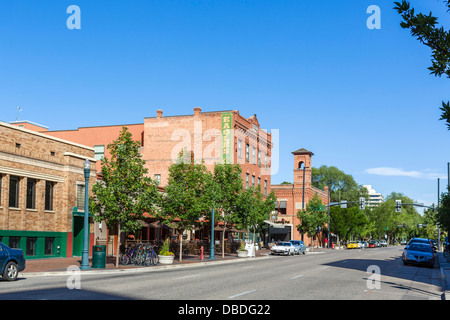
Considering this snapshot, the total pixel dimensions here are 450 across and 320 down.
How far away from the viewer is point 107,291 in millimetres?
15133

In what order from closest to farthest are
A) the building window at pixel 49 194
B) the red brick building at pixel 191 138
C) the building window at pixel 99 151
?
1. the building window at pixel 49 194
2. the red brick building at pixel 191 138
3. the building window at pixel 99 151

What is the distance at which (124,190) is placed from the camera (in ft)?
91.6

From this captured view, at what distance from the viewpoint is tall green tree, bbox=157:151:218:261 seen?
34781mm

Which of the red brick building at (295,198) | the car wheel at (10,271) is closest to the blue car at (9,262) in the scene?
the car wheel at (10,271)

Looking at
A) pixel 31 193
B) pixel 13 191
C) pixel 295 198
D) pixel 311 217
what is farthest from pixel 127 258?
pixel 295 198

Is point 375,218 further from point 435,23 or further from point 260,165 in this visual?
point 435,23

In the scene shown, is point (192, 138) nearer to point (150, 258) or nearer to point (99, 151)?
point (99, 151)

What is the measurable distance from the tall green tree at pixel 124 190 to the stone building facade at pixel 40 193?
229 inches

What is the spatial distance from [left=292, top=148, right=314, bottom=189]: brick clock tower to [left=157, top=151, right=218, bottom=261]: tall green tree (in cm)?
5303

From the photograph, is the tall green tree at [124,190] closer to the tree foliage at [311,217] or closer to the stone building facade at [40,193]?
the stone building facade at [40,193]

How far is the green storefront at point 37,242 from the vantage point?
30.3m

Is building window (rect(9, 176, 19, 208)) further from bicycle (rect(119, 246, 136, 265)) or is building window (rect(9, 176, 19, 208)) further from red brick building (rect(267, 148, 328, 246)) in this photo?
red brick building (rect(267, 148, 328, 246))

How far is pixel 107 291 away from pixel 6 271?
224 inches
